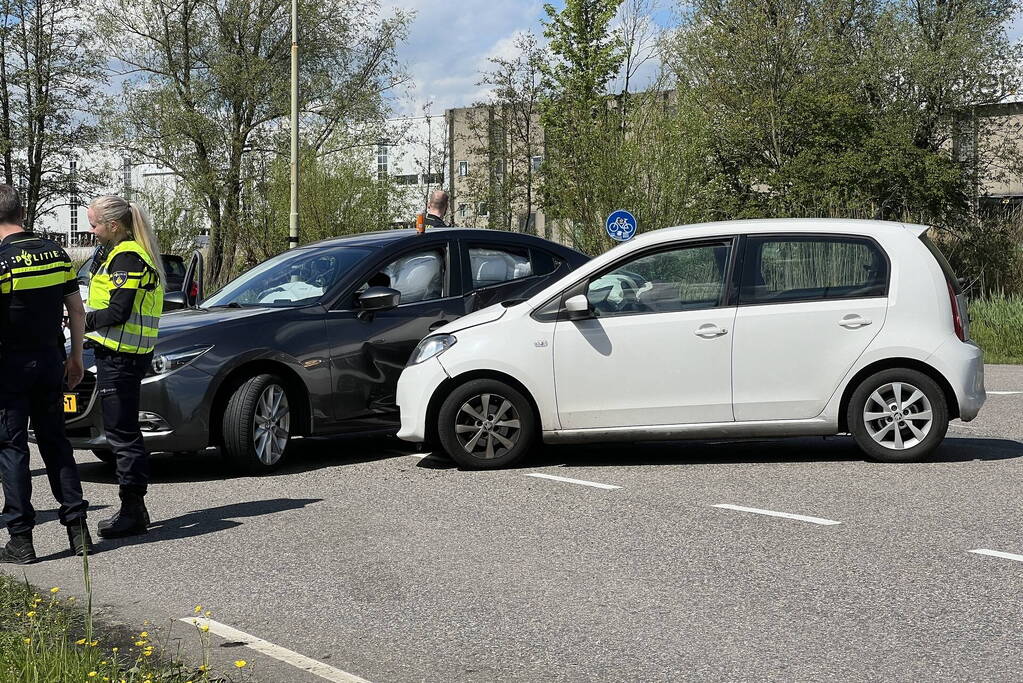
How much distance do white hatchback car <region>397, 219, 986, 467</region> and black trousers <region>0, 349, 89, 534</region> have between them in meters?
2.94

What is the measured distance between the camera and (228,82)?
43688mm

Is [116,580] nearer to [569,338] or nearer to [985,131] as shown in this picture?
[569,338]

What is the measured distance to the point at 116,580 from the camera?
19.7 ft

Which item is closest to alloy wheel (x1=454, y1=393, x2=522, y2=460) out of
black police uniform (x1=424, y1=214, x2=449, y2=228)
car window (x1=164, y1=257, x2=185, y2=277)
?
black police uniform (x1=424, y1=214, x2=449, y2=228)

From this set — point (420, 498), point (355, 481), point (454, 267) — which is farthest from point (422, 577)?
point (454, 267)

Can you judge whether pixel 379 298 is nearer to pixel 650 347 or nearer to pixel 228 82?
pixel 650 347

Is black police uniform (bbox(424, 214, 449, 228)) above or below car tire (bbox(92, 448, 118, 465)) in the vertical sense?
above

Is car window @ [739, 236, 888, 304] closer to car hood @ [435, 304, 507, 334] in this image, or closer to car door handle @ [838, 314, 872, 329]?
car door handle @ [838, 314, 872, 329]

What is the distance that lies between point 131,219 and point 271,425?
2.50 m

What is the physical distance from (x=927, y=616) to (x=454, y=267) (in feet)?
19.0

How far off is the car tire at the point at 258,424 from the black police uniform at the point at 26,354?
91.1 inches

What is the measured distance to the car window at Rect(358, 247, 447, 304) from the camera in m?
10.0

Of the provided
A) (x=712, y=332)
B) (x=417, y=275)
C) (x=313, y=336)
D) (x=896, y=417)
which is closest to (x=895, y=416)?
(x=896, y=417)

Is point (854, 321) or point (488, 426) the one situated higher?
point (854, 321)
